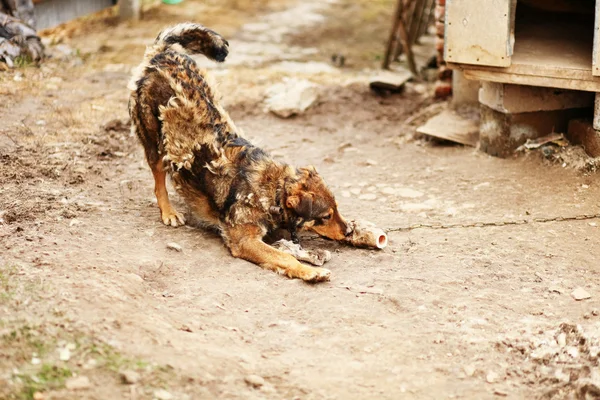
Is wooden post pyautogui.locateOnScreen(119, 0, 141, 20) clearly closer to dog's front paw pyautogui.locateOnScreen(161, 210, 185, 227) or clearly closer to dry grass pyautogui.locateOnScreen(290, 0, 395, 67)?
dry grass pyautogui.locateOnScreen(290, 0, 395, 67)

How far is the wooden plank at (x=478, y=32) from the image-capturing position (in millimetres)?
6625

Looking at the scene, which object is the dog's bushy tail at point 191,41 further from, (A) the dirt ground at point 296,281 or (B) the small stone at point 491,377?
(B) the small stone at point 491,377

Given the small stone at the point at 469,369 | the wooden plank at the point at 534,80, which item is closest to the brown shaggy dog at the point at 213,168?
the small stone at the point at 469,369

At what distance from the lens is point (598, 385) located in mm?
3727

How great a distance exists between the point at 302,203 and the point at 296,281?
60 cm

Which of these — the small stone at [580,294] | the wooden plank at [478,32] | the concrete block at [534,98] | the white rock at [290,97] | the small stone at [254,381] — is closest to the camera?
the small stone at [254,381]

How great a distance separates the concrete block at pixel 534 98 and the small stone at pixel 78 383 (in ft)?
16.7

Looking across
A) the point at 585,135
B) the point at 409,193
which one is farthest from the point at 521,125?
the point at 409,193

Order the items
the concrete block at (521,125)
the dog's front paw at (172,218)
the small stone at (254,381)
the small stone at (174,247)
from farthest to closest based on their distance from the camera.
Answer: the concrete block at (521,125) → the dog's front paw at (172,218) → the small stone at (174,247) → the small stone at (254,381)

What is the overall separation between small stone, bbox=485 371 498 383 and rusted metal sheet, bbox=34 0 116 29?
904cm

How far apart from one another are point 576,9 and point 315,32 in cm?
516

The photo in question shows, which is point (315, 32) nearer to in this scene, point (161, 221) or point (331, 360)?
point (161, 221)

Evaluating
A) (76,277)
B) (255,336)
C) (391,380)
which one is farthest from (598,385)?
(76,277)

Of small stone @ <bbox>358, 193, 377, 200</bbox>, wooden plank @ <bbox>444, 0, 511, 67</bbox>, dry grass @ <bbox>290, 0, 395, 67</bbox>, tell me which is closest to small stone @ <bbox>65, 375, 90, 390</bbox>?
small stone @ <bbox>358, 193, 377, 200</bbox>
